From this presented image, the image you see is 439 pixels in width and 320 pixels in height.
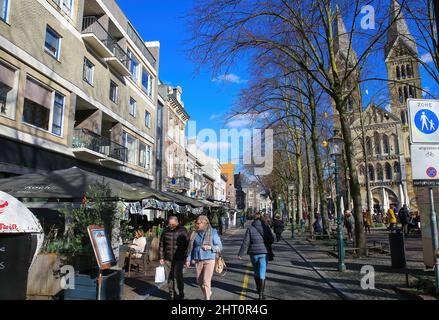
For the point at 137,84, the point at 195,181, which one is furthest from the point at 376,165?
the point at 137,84

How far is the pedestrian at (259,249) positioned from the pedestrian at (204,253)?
82 cm

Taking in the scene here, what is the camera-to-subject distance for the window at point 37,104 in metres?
15.7

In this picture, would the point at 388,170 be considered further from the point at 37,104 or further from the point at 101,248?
the point at 101,248

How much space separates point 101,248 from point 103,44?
17607 mm

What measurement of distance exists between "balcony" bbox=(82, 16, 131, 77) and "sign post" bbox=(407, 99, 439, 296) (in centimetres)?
1788

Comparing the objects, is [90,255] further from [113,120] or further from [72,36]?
[113,120]

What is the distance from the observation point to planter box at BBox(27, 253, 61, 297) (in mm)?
7457

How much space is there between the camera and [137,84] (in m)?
28.8

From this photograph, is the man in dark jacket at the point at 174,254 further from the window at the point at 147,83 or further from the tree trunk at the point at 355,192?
the window at the point at 147,83

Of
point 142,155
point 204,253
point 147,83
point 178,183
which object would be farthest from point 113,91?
point 204,253

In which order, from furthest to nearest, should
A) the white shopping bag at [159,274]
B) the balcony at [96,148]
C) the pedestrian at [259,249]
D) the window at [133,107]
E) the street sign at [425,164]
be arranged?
the window at [133,107] → the balcony at [96,148] → the white shopping bag at [159,274] → the pedestrian at [259,249] → the street sign at [425,164]

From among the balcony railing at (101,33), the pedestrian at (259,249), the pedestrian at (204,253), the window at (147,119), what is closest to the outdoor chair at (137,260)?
the pedestrian at (204,253)

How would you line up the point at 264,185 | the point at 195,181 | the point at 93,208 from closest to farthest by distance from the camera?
1. the point at 93,208
2. the point at 195,181
3. the point at 264,185

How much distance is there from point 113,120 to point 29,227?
19.9 metres
